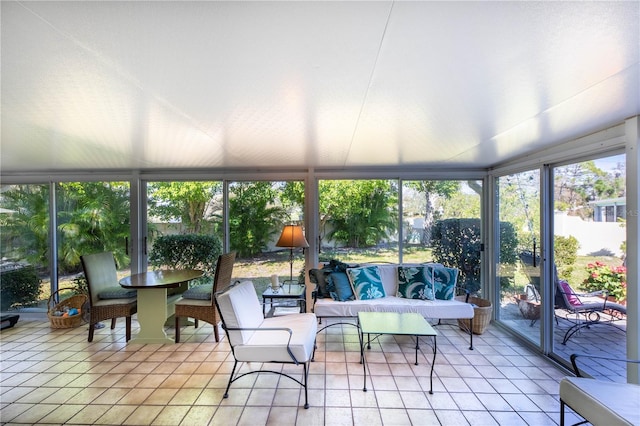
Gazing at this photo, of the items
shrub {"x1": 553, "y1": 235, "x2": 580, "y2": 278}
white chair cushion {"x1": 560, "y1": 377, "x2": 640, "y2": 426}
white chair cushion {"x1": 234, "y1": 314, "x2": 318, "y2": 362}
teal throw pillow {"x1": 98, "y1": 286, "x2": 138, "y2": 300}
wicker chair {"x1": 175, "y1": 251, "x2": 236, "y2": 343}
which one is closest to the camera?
white chair cushion {"x1": 560, "y1": 377, "x2": 640, "y2": 426}

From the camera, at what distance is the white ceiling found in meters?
1.04

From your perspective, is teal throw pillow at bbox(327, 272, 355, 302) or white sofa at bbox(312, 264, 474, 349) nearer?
white sofa at bbox(312, 264, 474, 349)

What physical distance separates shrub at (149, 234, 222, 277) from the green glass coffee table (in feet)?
8.47

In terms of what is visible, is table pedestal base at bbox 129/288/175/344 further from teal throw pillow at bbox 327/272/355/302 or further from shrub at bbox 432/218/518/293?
shrub at bbox 432/218/518/293

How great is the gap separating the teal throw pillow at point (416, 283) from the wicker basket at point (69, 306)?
14.5 feet

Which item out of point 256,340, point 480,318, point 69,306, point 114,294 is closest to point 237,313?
point 256,340

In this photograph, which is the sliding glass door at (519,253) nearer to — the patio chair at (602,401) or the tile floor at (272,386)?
the tile floor at (272,386)

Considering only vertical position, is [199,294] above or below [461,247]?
below

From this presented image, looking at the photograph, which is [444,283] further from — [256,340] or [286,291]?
[256,340]

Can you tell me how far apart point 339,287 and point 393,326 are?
3.14ft

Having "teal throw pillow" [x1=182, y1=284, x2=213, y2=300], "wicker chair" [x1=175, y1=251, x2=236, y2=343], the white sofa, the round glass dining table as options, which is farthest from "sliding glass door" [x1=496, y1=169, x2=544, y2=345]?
the round glass dining table

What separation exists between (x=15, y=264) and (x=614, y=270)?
749cm

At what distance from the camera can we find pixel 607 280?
2.53 m

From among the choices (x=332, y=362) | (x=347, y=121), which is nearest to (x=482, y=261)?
(x=332, y=362)
